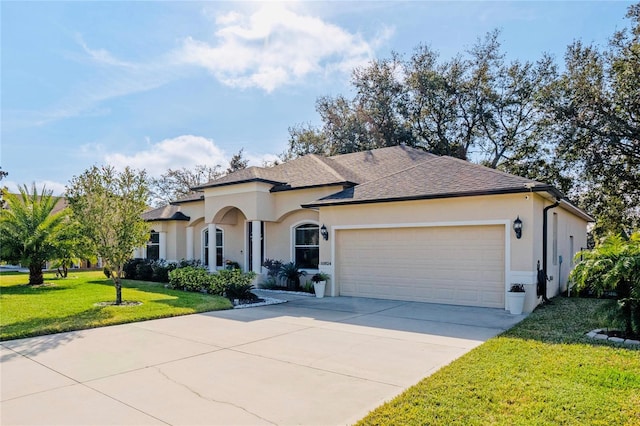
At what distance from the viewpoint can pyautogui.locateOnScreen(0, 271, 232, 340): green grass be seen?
871 cm

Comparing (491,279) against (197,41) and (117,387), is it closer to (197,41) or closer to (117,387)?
(117,387)

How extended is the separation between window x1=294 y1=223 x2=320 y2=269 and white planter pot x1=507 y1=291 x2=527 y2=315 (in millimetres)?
7231

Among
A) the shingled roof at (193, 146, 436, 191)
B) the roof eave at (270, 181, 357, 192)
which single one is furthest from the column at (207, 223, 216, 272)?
the roof eave at (270, 181, 357, 192)

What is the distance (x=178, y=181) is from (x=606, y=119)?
3666 centimetres

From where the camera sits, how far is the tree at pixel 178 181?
136 feet

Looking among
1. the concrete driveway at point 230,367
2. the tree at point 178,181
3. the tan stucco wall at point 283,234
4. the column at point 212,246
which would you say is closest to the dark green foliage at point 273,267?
the tan stucco wall at point 283,234

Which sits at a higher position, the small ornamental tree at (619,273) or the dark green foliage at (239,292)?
the small ornamental tree at (619,273)

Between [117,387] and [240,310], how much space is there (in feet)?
20.1

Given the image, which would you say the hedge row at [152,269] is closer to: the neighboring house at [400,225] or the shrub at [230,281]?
the neighboring house at [400,225]

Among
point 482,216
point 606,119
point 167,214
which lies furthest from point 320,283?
point 606,119

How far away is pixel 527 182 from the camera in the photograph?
35.6 ft

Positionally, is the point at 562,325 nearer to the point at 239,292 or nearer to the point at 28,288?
the point at 239,292

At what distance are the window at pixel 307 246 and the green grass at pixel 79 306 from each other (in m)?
4.11

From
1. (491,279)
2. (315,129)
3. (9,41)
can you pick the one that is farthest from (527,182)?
(315,129)
